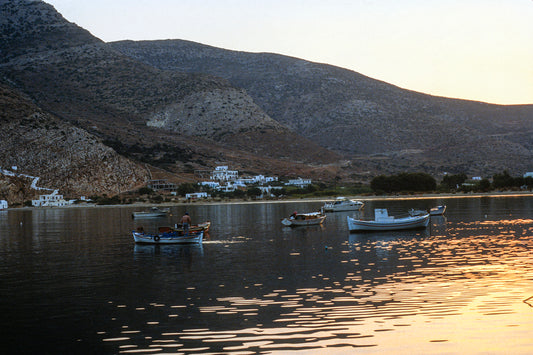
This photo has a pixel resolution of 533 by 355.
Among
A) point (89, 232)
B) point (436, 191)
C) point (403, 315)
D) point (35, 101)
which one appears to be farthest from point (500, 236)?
point (35, 101)

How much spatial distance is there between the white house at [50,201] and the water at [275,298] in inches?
3676

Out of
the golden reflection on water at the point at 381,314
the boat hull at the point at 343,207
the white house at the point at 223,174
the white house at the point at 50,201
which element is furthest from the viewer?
the white house at the point at 223,174

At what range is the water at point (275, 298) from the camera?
17531 mm

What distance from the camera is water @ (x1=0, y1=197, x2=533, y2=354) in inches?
690

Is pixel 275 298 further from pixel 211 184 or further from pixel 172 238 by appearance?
pixel 211 184

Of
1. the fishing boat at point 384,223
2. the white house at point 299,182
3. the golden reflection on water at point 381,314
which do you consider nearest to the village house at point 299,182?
the white house at point 299,182

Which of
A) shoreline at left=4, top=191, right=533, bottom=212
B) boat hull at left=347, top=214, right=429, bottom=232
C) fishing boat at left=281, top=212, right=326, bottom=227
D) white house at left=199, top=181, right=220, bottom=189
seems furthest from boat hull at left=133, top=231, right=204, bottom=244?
white house at left=199, top=181, right=220, bottom=189

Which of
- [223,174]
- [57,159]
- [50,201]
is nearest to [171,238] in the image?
[50,201]

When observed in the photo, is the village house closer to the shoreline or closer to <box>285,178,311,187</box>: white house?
<box>285,178,311,187</box>: white house

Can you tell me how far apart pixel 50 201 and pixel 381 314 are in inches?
5006

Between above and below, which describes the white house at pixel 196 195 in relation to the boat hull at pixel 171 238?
above

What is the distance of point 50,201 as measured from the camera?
13562cm

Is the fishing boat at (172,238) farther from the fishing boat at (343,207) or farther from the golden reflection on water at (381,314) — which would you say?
the fishing boat at (343,207)

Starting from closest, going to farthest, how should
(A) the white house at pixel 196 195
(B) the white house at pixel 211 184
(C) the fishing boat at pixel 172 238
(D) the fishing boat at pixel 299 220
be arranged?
1. (C) the fishing boat at pixel 172 238
2. (D) the fishing boat at pixel 299 220
3. (A) the white house at pixel 196 195
4. (B) the white house at pixel 211 184
